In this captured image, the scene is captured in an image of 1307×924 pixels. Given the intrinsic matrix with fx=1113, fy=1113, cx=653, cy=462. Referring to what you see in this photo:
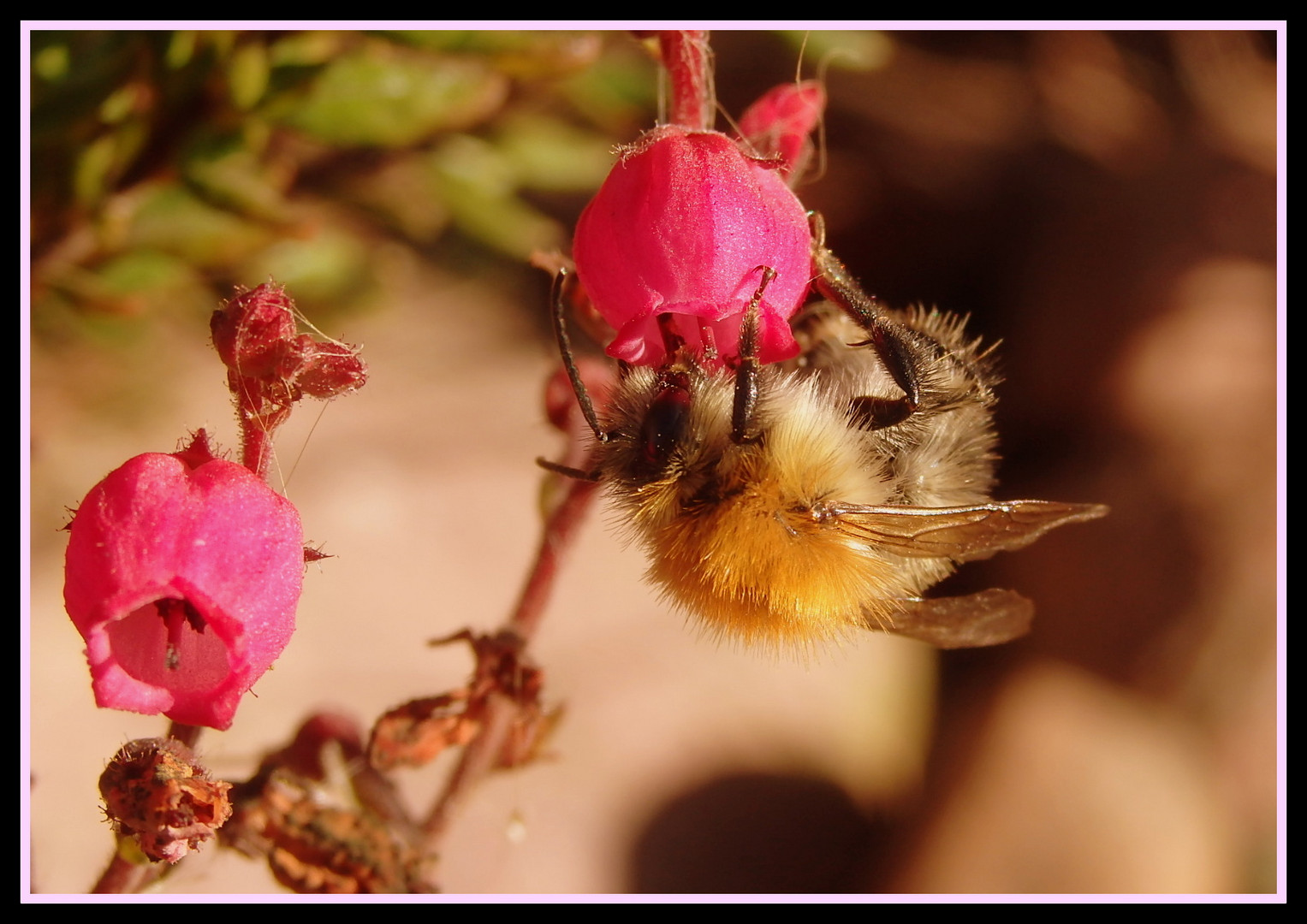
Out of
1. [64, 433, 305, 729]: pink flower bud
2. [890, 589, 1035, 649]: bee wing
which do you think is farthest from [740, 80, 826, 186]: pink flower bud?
[64, 433, 305, 729]: pink flower bud

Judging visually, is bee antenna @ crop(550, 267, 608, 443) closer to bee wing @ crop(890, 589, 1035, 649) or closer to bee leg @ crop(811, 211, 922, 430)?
bee leg @ crop(811, 211, 922, 430)

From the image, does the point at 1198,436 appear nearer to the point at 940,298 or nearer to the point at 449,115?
the point at 940,298

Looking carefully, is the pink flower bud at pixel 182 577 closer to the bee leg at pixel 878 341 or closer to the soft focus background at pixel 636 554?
the bee leg at pixel 878 341

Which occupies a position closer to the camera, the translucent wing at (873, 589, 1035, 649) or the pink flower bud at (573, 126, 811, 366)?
the pink flower bud at (573, 126, 811, 366)

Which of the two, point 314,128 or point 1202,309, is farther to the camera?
point 1202,309

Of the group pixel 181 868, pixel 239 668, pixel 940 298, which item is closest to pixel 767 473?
pixel 239 668

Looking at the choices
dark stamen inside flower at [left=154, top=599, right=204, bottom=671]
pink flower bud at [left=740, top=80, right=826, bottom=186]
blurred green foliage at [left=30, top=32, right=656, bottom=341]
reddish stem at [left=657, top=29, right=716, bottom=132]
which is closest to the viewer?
dark stamen inside flower at [left=154, top=599, right=204, bottom=671]

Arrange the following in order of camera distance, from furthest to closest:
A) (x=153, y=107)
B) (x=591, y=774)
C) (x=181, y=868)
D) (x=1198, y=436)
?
(x=1198, y=436) < (x=591, y=774) < (x=153, y=107) < (x=181, y=868)
